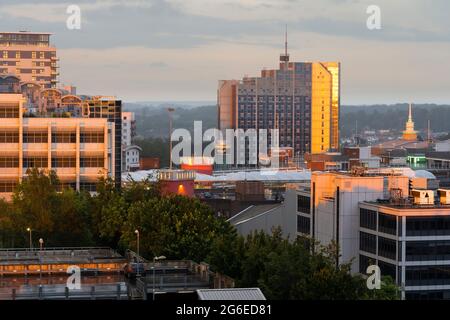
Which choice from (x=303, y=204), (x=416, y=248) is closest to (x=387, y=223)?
(x=416, y=248)

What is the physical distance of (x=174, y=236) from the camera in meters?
41.2

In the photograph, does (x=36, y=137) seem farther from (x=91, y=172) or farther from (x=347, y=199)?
(x=347, y=199)

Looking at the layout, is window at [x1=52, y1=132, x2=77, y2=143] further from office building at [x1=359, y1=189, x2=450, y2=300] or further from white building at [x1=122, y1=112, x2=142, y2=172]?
white building at [x1=122, y1=112, x2=142, y2=172]

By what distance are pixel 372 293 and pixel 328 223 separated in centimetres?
1723

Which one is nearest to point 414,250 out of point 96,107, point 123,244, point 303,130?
→ point 123,244

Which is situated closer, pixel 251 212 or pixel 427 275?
pixel 427 275

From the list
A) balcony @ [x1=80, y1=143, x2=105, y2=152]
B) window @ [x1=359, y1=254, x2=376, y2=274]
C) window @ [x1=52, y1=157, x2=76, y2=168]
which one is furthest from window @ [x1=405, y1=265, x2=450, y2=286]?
window @ [x1=52, y1=157, x2=76, y2=168]

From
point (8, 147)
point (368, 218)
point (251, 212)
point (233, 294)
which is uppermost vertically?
point (8, 147)

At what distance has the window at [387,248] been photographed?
4269cm

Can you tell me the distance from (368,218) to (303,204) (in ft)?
22.2

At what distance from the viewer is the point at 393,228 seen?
43000 mm

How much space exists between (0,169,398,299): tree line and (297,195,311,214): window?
182 inches

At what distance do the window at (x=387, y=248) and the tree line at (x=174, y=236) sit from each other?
2563 mm
